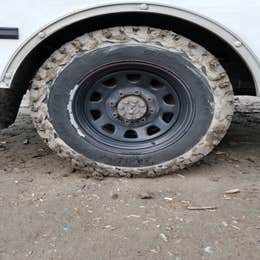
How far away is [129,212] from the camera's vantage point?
303cm

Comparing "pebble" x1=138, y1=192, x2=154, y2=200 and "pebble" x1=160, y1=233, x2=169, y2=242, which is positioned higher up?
"pebble" x1=138, y1=192, x2=154, y2=200

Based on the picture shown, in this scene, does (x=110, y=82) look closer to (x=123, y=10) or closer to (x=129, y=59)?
(x=129, y=59)

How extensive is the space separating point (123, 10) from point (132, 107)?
2.21 feet

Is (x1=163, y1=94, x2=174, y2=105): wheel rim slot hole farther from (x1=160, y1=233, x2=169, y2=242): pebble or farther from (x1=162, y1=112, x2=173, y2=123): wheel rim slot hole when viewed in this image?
(x1=160, y1=233, x2=169, y2=242): pebble

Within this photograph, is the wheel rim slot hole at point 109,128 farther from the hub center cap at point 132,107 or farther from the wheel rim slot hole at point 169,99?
the wheel rim slot hole at point 169,99

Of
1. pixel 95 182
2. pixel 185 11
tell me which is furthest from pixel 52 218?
pixel 185 11

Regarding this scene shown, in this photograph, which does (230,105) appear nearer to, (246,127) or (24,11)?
(24,11)

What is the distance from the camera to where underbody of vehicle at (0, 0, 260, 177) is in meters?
3.29

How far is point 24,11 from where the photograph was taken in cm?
330

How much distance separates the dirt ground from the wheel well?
2.33 feet

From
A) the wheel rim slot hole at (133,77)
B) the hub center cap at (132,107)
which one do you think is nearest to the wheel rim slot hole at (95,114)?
the hub center cap at (132,107)

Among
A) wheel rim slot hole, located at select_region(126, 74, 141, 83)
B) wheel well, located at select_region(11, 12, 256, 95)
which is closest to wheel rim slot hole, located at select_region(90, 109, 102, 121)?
wheel rim slot hole, located at select_region(126, 74, 141, 83)

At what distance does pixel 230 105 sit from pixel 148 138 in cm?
61

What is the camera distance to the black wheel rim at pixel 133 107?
3.53 meters
